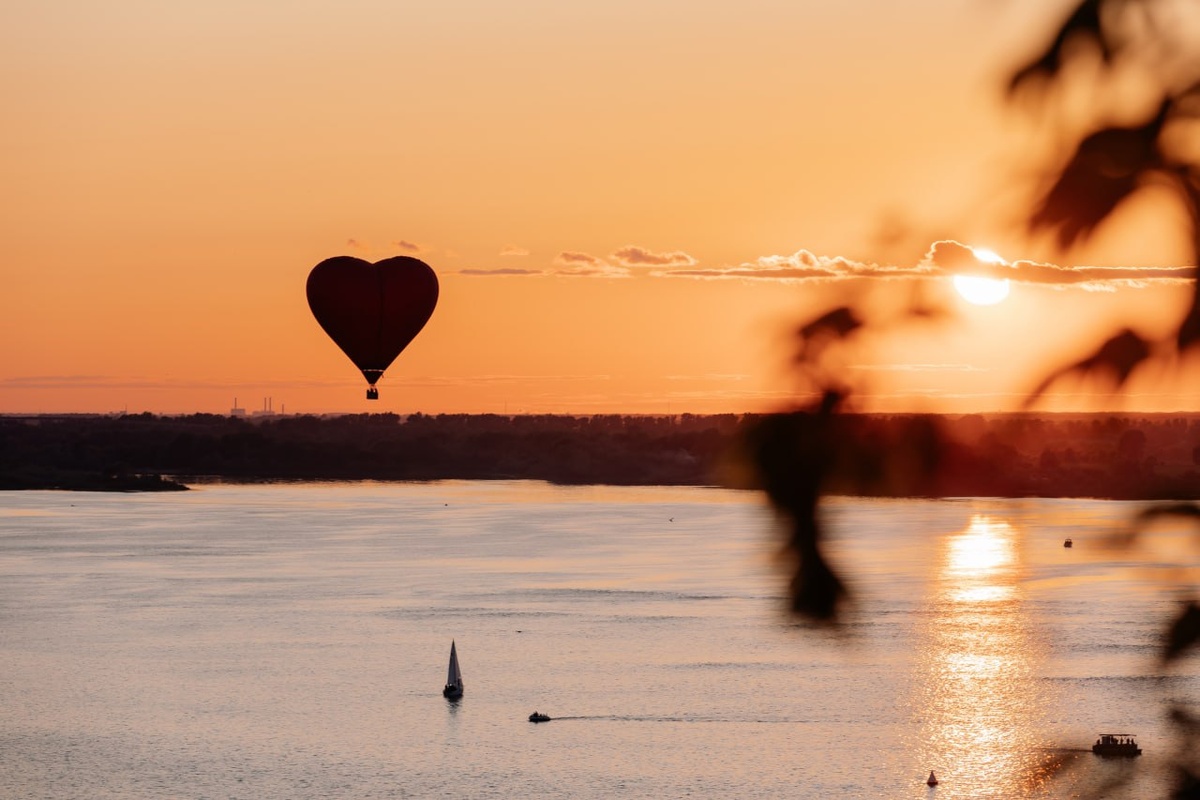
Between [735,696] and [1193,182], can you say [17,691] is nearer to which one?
[735,696]

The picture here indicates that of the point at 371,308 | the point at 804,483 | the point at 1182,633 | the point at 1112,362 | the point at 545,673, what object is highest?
the point at 371,308

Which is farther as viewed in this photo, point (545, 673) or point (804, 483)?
point (545, 673)

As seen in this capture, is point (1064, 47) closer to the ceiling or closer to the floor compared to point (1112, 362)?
closer to the ceiling

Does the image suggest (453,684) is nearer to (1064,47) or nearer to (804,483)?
(804,483)

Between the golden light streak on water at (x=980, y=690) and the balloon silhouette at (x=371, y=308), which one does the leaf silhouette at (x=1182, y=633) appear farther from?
the balloon silhouette at (x=371, y=308)

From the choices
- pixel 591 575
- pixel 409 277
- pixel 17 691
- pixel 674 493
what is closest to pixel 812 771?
pixel 409 277

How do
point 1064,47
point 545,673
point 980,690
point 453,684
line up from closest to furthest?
1. point 1064,47
2. point 453,684
3. point 980,690
4. point 545,673

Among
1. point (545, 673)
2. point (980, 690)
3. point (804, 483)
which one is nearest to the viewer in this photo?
point (804, 483)

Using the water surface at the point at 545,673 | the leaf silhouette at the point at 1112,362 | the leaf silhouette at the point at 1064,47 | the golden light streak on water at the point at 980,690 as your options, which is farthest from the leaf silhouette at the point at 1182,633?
the golden light streak on water at the point at 980,690

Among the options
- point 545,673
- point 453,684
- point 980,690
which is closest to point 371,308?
point 453,684
